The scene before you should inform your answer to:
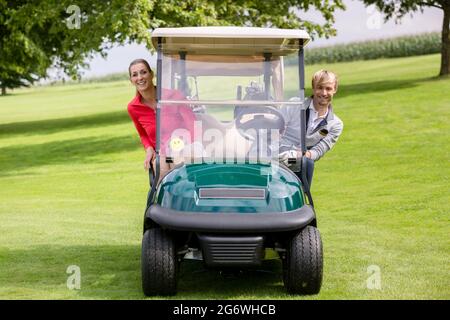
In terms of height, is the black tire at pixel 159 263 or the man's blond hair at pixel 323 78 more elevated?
the man's blond hair at pixel 323 78

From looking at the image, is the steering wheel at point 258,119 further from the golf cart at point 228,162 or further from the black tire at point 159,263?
the black tire at point 159,263

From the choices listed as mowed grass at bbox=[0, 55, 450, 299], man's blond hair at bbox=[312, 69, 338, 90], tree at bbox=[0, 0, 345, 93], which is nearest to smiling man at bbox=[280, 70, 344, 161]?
man's blond hair at bbox=[312, 69, 338, 90]

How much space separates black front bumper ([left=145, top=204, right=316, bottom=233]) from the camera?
500 cm

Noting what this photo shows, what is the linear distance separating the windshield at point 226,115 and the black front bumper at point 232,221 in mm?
614

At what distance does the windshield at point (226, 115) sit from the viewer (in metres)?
5.67

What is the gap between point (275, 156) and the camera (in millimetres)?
5695

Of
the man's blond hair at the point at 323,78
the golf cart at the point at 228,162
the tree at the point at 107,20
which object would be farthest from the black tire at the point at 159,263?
the tree at the point at 107,20

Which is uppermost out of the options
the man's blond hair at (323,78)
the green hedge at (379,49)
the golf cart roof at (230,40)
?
the golf cart roof at (230,40)

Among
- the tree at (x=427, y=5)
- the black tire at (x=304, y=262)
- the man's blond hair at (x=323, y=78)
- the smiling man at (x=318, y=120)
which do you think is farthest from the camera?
the tree at (x=427, y=5)

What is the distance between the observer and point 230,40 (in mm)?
5781

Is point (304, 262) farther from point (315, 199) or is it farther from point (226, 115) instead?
point (315, 199)

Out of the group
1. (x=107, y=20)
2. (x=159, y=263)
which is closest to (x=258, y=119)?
(x=159, y=263)

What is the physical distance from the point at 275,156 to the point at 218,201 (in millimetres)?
728

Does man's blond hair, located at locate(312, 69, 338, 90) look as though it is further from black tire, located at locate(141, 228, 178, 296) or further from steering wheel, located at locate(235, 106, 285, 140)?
black tire, located at locate(141, 228, 178, 296)
